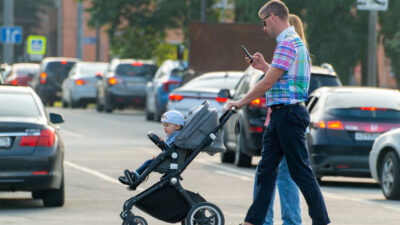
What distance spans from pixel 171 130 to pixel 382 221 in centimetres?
279

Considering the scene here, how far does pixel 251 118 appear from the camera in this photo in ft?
62.6

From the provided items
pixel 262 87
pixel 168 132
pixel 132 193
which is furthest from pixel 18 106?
pixel 262 87

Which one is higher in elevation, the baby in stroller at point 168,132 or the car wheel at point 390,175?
the baby in stroller at point 168,132

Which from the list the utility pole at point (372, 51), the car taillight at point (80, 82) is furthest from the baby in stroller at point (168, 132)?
the car taillight at point (80, 82)

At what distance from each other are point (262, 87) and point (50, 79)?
1468 inches

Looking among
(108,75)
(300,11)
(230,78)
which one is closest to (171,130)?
(230,78)

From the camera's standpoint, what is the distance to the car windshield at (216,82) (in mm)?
27094

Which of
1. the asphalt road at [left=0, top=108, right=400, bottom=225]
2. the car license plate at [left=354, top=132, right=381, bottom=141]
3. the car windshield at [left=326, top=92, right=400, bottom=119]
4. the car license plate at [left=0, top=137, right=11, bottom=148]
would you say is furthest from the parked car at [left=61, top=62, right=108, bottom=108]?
the car license plate at [left=0, top=137, right=11, bottom=148]

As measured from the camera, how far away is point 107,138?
89.9 feet

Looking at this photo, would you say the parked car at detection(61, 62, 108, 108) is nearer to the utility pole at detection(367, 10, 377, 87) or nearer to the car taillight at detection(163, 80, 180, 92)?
the car taillight at detection(163, 80, 180, 92)

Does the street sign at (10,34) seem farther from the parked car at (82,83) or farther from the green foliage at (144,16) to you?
the parked car at (82,83)

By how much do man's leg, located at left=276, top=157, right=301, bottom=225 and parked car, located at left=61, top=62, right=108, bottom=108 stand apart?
1266 inches

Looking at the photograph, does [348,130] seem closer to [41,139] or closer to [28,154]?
[41,139]

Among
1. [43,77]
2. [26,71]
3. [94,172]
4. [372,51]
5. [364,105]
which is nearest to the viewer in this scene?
[364,105]
